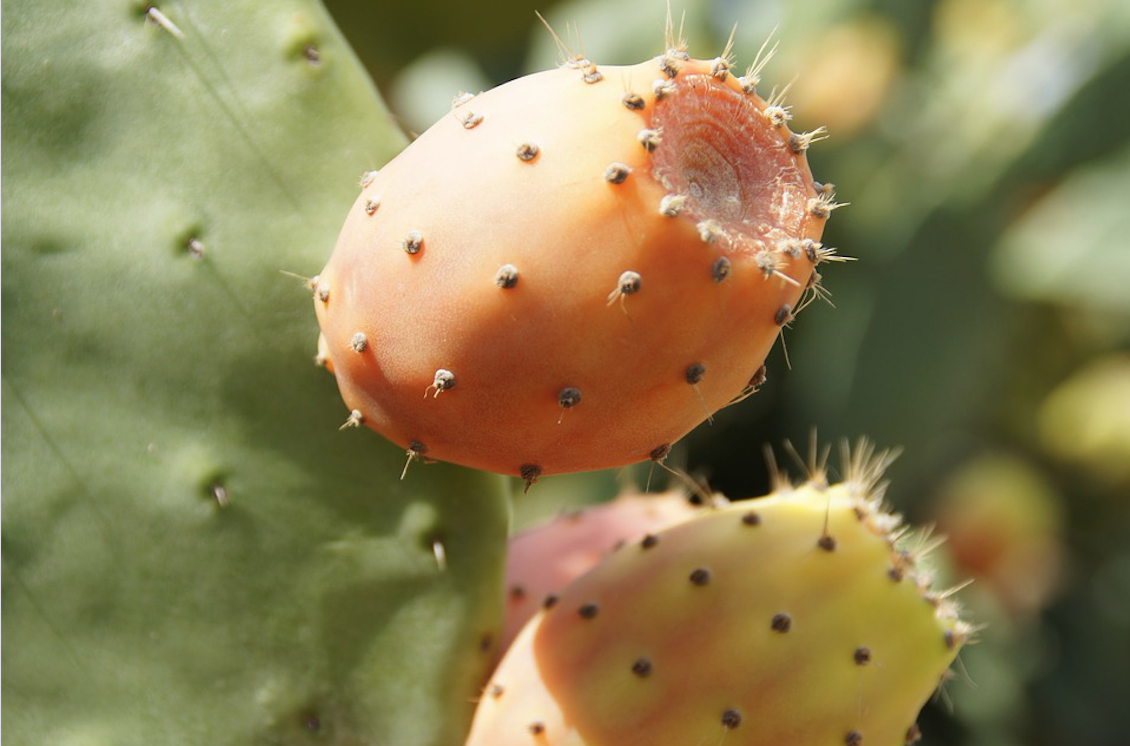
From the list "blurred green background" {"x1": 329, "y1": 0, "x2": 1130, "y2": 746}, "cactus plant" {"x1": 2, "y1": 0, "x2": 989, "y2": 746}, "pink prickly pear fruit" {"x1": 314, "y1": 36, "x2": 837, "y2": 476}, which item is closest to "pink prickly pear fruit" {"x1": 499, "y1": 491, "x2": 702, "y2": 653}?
"cactus plant" {"x1": 2, "y1": 0, "x2": 989, "y2": 746}

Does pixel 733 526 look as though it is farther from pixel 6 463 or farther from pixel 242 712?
pixel 6 463

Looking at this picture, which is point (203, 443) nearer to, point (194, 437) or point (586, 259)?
point (194, 437)

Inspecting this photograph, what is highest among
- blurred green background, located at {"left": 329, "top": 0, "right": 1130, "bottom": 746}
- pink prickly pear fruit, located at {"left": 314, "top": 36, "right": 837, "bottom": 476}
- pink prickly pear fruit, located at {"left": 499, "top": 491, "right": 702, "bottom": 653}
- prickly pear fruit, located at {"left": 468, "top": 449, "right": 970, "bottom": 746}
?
pink prickly pear fruit, located at {"left": 314, "top": 36, "right": 837, "bottom": 476}

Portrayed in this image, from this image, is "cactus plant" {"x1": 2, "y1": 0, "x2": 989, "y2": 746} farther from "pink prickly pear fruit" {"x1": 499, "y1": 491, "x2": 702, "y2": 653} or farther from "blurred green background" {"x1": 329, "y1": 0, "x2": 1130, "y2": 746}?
"blurred green background" {"x1": 329, "y1": 0, "x2": 1130, "y2": 746}

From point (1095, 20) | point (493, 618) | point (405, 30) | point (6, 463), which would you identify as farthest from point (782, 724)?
point (1095, 20)

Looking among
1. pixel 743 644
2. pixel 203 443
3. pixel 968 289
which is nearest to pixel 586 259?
pixel 743 644

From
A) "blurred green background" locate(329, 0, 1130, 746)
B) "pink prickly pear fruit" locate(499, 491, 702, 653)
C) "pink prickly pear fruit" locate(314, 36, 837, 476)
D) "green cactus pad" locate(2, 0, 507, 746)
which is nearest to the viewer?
"pink prickly pear fruit" locate(314, 36, 837, 476)
